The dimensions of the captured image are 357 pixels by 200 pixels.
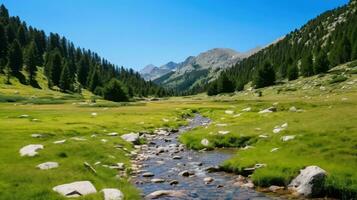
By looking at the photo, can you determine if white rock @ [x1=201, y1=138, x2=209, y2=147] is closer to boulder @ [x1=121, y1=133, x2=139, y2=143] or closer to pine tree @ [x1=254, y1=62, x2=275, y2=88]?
boulder @ [x1=121, y1=133, x2=139, y2=143]

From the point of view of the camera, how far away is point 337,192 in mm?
20406

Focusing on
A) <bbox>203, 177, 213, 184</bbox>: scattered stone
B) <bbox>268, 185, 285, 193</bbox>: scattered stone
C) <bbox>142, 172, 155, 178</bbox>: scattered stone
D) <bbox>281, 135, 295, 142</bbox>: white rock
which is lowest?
<bbox>268, 185, 285, 193</bbox>: scattered stone

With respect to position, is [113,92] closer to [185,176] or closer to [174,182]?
[185,176]

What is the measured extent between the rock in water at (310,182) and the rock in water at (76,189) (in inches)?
454

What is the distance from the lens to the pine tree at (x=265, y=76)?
593 feet

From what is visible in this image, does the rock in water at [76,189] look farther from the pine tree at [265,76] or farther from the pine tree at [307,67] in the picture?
the pine tree at [265,76]

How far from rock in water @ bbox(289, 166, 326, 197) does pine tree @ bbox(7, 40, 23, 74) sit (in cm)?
17495

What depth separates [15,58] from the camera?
177 meters

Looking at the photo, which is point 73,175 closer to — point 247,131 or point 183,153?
point 183,153

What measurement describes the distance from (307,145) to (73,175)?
1740 centimetres

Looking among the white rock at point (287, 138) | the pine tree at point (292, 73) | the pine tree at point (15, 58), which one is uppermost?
the pine tree at point (15, 58)

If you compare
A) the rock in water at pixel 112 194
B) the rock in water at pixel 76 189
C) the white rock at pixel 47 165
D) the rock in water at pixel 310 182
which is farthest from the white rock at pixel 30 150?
the rock in water at pixel 310 182

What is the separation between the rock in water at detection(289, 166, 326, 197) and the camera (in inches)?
812

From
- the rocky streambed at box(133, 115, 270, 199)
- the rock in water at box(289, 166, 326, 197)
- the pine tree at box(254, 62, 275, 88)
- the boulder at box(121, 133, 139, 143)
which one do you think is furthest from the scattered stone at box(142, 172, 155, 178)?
the pine tree at box(254, 62, 275, 88)
